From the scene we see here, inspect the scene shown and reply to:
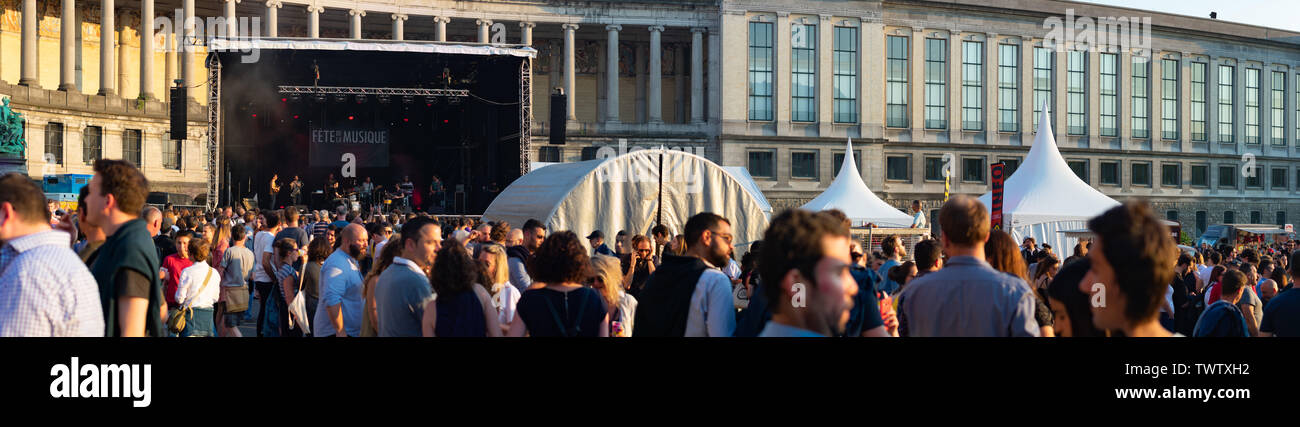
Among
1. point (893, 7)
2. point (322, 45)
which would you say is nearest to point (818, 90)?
point (893, 7)

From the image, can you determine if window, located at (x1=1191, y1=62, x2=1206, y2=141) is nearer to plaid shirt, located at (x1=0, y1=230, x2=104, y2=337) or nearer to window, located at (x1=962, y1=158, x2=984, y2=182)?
window, located at (x1=962, y1=158, x2=984, y2=182)

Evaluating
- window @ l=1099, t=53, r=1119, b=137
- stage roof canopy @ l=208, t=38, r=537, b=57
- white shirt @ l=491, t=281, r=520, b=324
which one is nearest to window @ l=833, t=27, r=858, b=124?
window @ l=1099, t=53, r=1119, b=137

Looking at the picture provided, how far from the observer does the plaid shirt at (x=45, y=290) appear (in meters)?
4.36

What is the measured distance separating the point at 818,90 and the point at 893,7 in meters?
6.50

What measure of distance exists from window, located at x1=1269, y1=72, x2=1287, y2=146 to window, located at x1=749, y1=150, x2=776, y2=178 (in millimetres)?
37306

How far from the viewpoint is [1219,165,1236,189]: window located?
228 feet

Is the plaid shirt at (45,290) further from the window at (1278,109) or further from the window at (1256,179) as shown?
the window at (1278,109)

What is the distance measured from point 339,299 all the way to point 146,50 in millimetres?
43583

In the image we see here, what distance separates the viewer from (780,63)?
56.8 metres

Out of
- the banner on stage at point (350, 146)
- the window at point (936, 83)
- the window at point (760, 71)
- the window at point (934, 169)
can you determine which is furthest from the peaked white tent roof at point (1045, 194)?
the window at point (936, 83)

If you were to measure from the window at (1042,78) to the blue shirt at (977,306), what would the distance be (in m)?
62.3

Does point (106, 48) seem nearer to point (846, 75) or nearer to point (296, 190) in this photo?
point (296, 190)
